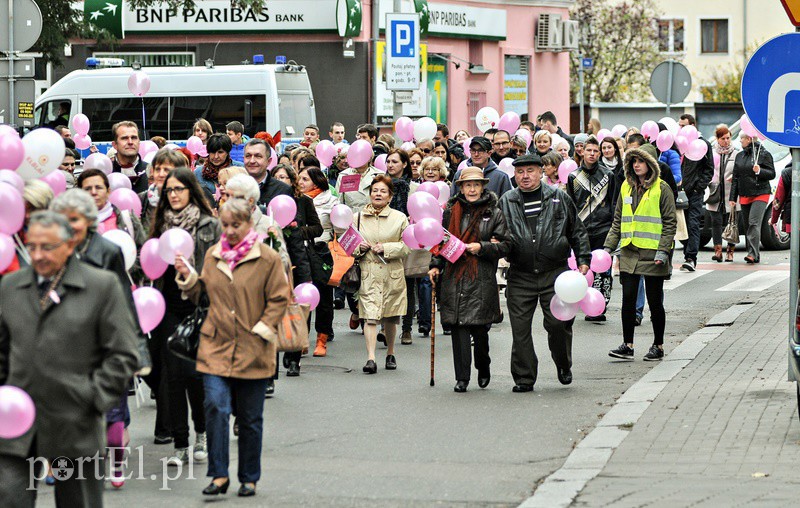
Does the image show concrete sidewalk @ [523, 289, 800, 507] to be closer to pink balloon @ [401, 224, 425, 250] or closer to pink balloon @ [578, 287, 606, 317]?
pink balloon @ [578, 287, 606, 317]

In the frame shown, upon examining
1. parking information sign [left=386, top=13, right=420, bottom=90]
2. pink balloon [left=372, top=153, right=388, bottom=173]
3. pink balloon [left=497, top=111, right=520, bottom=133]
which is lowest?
pink balloon [left=372, top=153, right=388, bottom=173]

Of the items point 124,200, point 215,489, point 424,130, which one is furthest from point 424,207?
point 424,130

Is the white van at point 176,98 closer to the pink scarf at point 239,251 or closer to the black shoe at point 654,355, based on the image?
the black shoe at point 654,355

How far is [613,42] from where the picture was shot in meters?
54.1

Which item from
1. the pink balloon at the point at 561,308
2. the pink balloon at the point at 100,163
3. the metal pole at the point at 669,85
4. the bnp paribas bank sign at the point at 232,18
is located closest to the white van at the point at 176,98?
the metal pole at the point at 669,85

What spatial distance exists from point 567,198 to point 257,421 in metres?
4.36

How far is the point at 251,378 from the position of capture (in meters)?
7.66

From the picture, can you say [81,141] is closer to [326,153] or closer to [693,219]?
[326,153]

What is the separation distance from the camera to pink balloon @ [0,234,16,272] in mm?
6961

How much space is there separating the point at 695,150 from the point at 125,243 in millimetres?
12593

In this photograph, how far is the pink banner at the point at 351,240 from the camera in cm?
1212

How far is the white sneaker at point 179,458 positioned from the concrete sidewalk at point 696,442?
215 centimetres

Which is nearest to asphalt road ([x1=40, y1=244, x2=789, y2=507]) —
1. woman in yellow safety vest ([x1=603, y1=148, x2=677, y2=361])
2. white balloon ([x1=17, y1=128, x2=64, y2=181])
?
woman in yellow safety vest ([x1=603, y1=148, x2=677, y2=361])

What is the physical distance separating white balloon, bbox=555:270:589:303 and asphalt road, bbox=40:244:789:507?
0.76 metres
